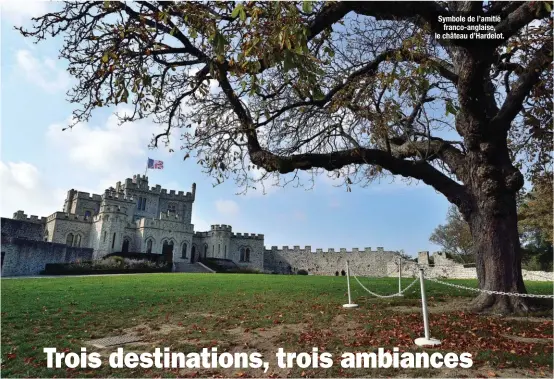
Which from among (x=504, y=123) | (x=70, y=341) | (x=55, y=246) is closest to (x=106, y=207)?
(x=55, y=246)

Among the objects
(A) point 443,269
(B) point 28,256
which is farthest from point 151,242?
(A) point 443,269

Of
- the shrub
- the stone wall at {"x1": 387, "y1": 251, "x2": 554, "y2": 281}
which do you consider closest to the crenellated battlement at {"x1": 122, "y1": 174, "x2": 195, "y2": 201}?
the shrub

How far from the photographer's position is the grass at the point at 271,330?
4750 mm

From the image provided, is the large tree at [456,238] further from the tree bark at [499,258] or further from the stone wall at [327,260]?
the tree bark at [499,258]

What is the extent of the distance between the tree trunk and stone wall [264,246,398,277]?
38100 millimetres

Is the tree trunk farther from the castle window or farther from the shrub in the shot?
→ the castle window

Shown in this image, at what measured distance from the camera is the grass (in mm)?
4750

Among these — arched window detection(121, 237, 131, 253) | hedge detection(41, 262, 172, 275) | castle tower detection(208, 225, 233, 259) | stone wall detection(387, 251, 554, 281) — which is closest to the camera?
stone wall detection(387, 251, 554, 281)

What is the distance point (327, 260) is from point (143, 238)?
24008mm

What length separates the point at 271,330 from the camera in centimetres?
665

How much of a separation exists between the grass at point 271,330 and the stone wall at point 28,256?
21177 mm

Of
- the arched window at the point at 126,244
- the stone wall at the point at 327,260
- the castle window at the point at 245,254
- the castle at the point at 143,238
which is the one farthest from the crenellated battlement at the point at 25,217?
the stone wall at the point at 327,260

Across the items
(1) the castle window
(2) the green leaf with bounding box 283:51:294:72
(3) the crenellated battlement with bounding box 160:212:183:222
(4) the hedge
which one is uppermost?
(3) the crenellated battlement with bounding box 160:212:183:222

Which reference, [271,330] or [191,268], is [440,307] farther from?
[191,268]
